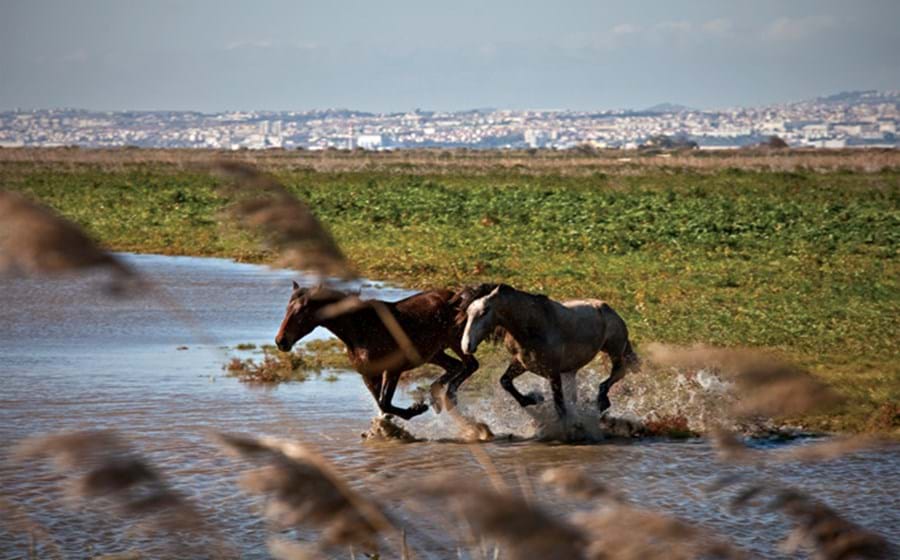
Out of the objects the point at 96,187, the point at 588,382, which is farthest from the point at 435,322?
the point at 96,187

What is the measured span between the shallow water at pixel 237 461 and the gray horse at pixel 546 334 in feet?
1.61

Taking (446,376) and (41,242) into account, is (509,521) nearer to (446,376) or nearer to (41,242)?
(41,242)

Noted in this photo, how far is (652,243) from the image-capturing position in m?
29.6

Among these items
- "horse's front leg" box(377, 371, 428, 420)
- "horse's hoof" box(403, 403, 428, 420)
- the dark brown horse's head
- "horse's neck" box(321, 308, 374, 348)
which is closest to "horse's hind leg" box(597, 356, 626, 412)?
"horse's hoof" box(403, 403, 428, 420)

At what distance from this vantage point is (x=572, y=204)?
40.7 metres

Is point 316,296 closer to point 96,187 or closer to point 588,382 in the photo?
point 588,382

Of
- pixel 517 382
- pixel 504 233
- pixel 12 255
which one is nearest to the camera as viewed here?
pixel 12 255

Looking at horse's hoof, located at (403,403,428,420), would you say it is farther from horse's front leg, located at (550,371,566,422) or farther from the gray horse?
horse's front leg, located at (550,371,566,422)

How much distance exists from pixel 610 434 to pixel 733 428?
1.15 m

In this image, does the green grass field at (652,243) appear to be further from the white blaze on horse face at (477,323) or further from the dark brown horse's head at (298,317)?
the dark brown horse's head at (298,317)

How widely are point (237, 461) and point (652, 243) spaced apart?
20482 millimetres

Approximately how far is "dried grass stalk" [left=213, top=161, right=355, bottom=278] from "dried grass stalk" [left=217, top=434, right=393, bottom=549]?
48cm

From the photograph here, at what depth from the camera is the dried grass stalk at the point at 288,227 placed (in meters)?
3.33

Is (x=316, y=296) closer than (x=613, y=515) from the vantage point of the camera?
No
